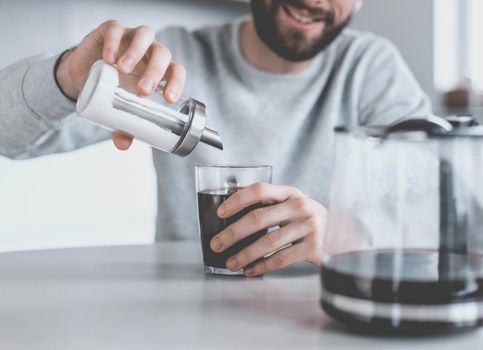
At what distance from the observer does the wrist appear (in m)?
1.25

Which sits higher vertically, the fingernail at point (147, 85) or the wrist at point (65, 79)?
the wrist at point (65, 79)

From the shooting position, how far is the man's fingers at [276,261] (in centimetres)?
96

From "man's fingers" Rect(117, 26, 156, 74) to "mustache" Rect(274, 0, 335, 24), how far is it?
28.0 inches

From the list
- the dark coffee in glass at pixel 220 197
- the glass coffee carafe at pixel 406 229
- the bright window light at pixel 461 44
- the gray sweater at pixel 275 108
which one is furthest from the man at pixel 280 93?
the bright window light at pixel 461 44

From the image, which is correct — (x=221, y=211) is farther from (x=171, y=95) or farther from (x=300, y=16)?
(x=300, y=16)

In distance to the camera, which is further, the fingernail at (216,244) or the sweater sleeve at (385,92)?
the sweater sleeve at (385,92)

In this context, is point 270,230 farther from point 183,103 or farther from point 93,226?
point 93,226

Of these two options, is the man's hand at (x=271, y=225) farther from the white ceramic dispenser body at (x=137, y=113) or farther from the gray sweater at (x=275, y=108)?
the gray sweater at (x=275, y=108)

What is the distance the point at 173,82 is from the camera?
101 cm

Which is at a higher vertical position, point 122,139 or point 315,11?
point 315,11

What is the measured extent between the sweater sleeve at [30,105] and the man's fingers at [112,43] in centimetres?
20

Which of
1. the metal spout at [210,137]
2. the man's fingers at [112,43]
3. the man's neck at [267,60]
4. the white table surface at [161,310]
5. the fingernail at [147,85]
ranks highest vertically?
the man's neck at [267,60]

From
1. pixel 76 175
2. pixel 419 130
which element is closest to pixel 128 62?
pixel 419 130

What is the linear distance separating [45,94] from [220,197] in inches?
18.9
